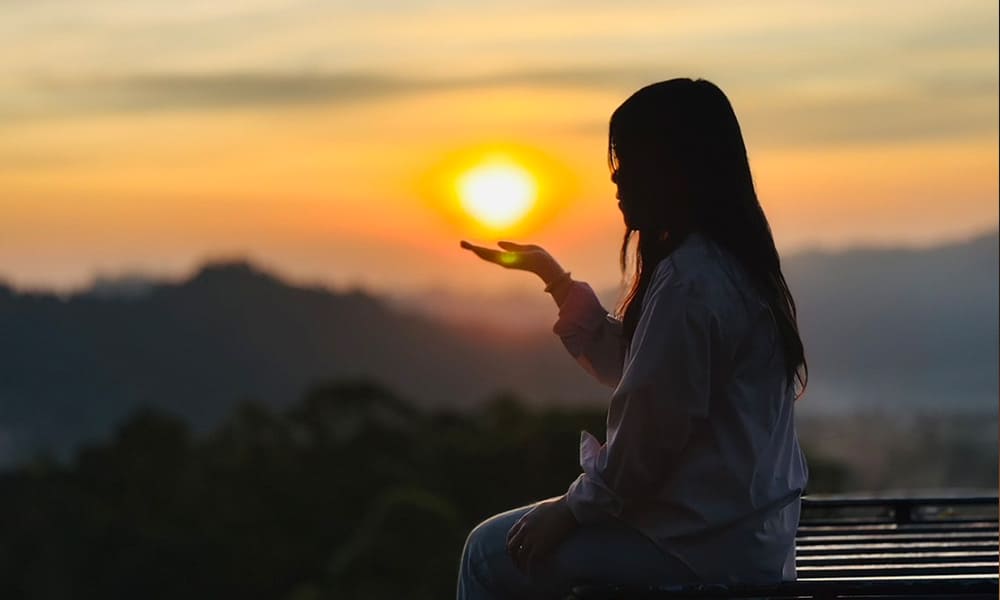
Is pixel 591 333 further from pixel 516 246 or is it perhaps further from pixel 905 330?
pixel 905 330

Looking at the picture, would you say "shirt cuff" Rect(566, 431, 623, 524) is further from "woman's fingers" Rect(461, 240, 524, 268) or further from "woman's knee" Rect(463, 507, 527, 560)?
"woman's fingers" Rect(461, 240, 524, 268)

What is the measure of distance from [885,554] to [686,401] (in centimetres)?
127

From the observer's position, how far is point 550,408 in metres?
35.7

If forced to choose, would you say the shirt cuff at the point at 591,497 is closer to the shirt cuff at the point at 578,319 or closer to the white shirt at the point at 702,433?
the white shirt at the point at 702,433

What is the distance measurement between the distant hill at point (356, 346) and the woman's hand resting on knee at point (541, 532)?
32651 millimetres

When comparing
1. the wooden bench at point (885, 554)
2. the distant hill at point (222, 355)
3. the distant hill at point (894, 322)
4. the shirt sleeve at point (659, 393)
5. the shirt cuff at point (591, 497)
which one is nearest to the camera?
the wooden bench at point (885, 554)

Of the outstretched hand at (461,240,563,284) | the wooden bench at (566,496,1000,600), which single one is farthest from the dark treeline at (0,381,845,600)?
the outstretched hand at (461,240,563,284)

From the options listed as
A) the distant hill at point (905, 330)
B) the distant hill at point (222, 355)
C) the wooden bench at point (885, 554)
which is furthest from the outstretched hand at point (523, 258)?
the distant hill at point (222, 355)

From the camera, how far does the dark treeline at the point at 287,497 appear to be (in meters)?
28.9

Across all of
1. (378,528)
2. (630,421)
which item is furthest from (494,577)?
(378,528)

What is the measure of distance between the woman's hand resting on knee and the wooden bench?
0.60 feet

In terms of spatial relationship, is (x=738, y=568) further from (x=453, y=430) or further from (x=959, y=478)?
(x=959, y=478)

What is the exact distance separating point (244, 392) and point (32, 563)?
16.4m

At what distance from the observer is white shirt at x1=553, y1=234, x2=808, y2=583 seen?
3404mm
